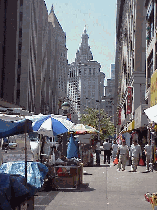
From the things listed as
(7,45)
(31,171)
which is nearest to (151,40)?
(31,171)

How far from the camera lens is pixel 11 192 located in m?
6.50

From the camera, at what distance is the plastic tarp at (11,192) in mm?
6102

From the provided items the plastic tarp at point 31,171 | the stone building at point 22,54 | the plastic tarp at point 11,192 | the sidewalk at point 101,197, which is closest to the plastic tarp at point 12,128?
the plastic tarp at point 11,192

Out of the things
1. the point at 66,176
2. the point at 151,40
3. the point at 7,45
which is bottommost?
the point at 66,176

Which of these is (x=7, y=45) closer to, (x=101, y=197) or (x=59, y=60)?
(x=101, y=197)

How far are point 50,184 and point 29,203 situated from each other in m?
5.44

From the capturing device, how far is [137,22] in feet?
130

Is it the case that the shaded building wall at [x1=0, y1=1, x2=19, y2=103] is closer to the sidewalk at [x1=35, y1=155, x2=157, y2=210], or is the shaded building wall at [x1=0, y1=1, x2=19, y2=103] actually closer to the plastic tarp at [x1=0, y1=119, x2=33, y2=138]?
the sidewalk at [x1=35, y1=155, x2=157, y2=210]

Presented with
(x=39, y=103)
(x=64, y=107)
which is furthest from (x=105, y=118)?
(x=64, y=107)

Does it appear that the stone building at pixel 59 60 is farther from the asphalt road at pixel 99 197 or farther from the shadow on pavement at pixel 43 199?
the shadow on pavement at pixel 43 199

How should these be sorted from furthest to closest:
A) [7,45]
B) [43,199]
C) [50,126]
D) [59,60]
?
[59,60] < [7,45] < [50,126] < [43,199]

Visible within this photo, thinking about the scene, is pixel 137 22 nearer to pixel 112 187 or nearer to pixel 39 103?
pixel 112 187

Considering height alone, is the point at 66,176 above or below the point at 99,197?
above

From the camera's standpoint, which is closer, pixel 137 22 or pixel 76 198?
pixel 76 198
